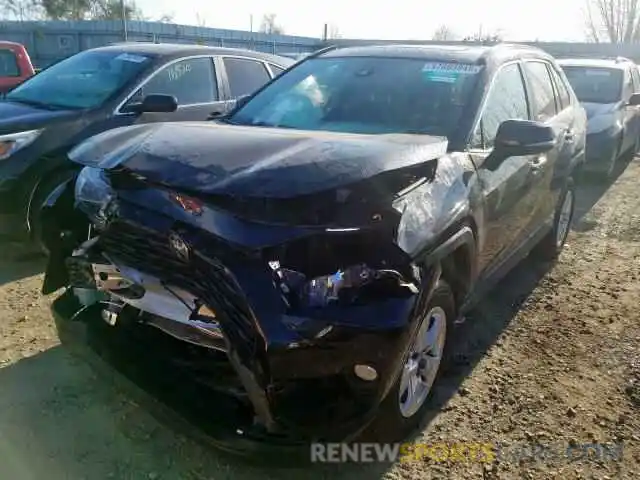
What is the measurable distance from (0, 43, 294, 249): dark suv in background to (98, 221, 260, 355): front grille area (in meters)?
1.63

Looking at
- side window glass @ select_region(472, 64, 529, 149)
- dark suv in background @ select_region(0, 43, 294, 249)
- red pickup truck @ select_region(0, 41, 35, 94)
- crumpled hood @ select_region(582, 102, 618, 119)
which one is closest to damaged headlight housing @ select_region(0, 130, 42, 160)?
dark suv in background @ select_region(0, 43, 294, 249)

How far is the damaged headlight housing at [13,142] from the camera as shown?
14.7 feet

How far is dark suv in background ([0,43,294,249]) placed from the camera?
14.8 feet

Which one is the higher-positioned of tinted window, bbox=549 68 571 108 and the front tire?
tinted window, bbox=549 68 571 108

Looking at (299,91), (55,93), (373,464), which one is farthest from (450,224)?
(55,93)

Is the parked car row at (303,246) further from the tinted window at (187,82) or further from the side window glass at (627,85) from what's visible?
the side window glass at (627,85)

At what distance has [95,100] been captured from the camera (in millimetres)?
5234

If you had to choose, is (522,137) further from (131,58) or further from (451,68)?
(131,58)

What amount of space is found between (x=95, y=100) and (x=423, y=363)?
3899mm

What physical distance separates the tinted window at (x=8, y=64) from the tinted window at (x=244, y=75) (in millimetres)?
6295

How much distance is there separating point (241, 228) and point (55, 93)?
419cm

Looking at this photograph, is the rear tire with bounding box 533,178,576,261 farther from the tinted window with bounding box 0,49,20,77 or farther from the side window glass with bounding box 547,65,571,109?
the tinted window with bounding box 0,49,20,77

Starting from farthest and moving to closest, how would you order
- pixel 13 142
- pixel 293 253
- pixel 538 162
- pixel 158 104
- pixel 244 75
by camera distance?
pixel 244 75 → pixel 158 104 → pixel 13 142 → pixel 538 162 → pixel 293 253

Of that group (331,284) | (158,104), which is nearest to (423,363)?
(331,284)
